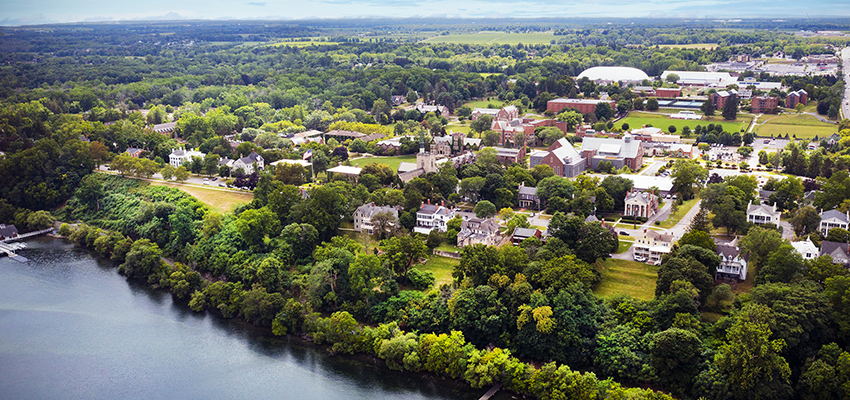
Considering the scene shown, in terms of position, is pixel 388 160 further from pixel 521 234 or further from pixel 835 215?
pixel 835 215

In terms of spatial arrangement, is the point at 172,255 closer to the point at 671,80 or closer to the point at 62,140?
the point at 62,140

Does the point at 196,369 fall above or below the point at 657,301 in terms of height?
below

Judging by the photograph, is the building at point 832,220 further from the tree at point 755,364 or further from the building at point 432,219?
the building at point 432,219

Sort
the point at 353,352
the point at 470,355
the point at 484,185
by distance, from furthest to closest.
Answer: the point at 484,185, the point at 353,352, the point at 470,355

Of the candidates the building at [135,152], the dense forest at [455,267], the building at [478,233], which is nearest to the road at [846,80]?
the dense forest at [455,267]

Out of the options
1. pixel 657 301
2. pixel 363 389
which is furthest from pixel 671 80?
pixel 363 389

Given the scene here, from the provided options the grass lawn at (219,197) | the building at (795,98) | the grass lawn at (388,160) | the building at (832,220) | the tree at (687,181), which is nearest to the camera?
the building at (832,220)
